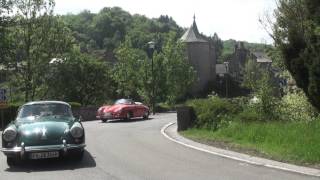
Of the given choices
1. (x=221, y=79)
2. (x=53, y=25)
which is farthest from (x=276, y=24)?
(x=221, y=79)

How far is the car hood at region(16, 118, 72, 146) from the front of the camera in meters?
13.3

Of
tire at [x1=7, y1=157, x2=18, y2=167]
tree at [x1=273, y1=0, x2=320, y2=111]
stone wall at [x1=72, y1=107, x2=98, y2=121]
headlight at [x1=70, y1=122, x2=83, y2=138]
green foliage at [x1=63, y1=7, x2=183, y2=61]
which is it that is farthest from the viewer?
green foliage at [x1=63, y1=7, x2=183, y2=61]

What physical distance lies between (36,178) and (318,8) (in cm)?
1018

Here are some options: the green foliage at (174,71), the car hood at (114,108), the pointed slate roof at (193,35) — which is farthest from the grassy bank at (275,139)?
the pointed slate roof at (193,35)

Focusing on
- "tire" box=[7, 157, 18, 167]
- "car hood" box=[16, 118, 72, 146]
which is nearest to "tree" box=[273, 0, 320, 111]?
"car hood" box=[16, 118, 72, 146]

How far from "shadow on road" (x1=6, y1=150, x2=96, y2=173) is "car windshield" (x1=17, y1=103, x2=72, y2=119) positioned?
4.12ft

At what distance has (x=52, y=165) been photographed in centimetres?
1360

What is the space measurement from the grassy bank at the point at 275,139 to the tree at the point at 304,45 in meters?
1.54

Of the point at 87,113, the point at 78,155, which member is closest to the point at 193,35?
the point at 87,113

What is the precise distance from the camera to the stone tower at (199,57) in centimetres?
10638

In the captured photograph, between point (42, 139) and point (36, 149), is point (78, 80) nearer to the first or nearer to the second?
point (42, 139)

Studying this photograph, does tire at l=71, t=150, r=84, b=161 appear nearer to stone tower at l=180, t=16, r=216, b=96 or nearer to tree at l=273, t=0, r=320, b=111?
tree at l=273, t=0, r=320, b=111

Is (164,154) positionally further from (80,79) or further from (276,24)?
(80,79)

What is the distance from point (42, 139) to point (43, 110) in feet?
6.68
